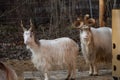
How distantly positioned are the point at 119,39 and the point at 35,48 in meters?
1.76

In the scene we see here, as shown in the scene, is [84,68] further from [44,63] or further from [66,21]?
[66,21]

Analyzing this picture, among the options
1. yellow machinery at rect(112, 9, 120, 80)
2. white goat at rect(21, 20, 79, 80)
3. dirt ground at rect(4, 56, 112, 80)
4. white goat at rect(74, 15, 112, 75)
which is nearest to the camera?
yellow machinery at rect(112, 9, 120, 80)

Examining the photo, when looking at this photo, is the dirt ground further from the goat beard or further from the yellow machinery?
the yellow machinery

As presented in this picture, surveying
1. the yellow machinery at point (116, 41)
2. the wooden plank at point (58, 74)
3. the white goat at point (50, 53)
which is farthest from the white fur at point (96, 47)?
the yellow machinery at point (116, 41)

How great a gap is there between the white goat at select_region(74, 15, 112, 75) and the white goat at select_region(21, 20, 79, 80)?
0.37m

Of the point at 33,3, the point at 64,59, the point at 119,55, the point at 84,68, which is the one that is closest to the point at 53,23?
the point at 33,3

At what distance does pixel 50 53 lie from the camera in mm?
8594

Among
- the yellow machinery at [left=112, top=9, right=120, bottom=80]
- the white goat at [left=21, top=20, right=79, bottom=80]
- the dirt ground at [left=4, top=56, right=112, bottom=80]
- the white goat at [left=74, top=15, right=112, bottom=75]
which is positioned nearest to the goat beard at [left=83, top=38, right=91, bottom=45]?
the white goat at [left=74, top=15, right=112, bottom=75]

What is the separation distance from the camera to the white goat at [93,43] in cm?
891

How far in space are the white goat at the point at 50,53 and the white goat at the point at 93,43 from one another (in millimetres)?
369

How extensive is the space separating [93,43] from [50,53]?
3.42 feet

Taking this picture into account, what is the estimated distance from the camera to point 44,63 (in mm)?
8555

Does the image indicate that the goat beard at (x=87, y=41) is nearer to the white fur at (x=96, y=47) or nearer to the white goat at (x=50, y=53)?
the white fur at (x=96, y=47)

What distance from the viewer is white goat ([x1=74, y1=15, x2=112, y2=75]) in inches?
351
